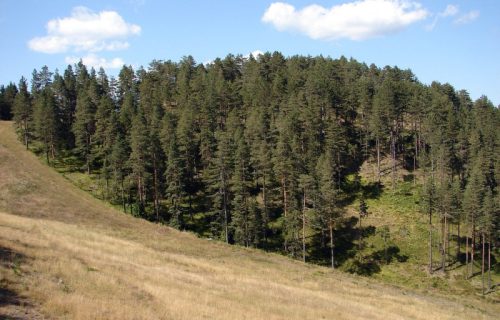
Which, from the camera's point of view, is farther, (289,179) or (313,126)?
(313,126)

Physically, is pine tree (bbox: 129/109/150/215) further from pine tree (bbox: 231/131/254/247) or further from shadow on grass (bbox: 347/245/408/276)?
shadow on grass (bbox: 347/245/408/276)

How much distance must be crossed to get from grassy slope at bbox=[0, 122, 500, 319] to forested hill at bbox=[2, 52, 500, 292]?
66.7 feet

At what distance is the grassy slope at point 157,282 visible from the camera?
17631 mm

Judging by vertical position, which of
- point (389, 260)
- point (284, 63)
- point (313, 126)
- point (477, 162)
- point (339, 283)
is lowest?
point (389, 260)

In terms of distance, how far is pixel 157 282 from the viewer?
83.5 feet

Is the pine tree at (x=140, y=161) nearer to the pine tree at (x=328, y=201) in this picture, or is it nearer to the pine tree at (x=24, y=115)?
the pine tree at (x=328, y=201)

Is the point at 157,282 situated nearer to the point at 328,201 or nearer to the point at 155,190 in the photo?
the point at 328,201

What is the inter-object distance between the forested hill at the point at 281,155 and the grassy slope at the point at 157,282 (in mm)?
20344

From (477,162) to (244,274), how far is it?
→ 60221 millimetres

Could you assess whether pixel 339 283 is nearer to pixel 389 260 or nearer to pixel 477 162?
pixel 389 260

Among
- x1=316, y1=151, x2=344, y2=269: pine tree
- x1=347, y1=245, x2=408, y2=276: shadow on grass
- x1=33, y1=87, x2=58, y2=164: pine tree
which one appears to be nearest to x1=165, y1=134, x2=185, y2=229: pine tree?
x1=316, y1=151, x2=344, y2=269: pine tree

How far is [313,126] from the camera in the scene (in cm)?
8800

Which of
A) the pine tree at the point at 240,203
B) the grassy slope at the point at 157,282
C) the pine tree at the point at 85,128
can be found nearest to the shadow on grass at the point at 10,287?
the grassy slope at the point at 157,282

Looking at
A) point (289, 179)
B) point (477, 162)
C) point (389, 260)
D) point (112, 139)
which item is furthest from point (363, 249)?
point (112, 139)
